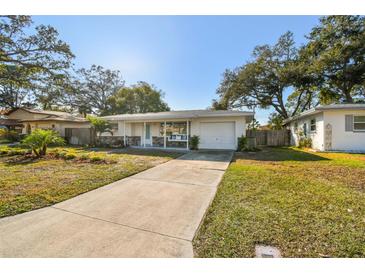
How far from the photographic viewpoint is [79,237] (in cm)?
263

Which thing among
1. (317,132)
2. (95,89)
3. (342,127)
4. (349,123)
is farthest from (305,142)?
(95,89)

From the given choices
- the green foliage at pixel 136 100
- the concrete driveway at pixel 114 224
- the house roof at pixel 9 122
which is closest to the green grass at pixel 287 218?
the concrete driveway at pixel 114 224

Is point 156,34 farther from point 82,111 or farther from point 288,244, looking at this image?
point 82,111

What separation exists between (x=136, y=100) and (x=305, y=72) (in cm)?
2369

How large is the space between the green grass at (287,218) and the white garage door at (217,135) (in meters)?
7.96

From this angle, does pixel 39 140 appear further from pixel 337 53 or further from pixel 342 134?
pixel 337 53

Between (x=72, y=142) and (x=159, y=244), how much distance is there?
776 inches

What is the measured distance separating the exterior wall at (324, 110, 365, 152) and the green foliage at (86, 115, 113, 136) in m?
15.8

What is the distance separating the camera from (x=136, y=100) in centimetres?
3131

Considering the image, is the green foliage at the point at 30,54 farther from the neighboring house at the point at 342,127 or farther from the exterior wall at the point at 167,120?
the neighboring house at the point at 342,127

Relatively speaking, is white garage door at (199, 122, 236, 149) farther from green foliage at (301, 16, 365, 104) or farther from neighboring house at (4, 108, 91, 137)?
neighboring house at (4, 108, 91, 137)

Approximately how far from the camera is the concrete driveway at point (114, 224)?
7.75ft
